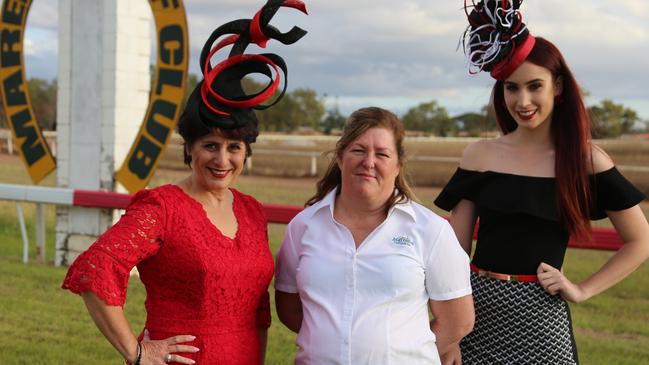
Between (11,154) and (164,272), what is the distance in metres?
30.2

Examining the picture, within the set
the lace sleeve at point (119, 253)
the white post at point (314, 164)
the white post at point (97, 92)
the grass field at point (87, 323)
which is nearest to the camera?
the lace sleeve at point (119, 253)

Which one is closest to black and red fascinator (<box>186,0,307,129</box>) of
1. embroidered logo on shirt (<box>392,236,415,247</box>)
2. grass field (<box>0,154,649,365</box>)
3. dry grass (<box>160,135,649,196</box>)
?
embroidered logo on shirt (<box>392,236,415,247</box>)

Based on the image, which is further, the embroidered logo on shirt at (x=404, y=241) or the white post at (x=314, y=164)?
the white post at (x=314, y=164)

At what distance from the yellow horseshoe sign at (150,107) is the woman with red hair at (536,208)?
5579 millimetres

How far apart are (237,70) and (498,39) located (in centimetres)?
91

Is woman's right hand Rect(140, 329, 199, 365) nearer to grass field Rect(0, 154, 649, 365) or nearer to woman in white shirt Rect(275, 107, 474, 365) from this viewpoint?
woman in white shirt Rect(275, 107, 474, 365)

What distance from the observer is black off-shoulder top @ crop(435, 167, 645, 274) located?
8.93 feet

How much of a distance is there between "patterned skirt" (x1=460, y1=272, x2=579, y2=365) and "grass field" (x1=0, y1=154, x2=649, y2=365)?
8.61 feet

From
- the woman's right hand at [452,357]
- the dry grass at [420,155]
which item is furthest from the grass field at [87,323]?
the dry grass at [420,155]

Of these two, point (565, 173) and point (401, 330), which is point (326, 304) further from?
point (565, 173)

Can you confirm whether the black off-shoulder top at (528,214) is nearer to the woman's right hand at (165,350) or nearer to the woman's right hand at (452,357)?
the woman's right hand at (452,357)

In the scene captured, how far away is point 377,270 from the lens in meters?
2.44

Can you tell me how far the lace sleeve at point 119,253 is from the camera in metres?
2.41

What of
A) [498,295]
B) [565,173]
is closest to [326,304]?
[498,295]
